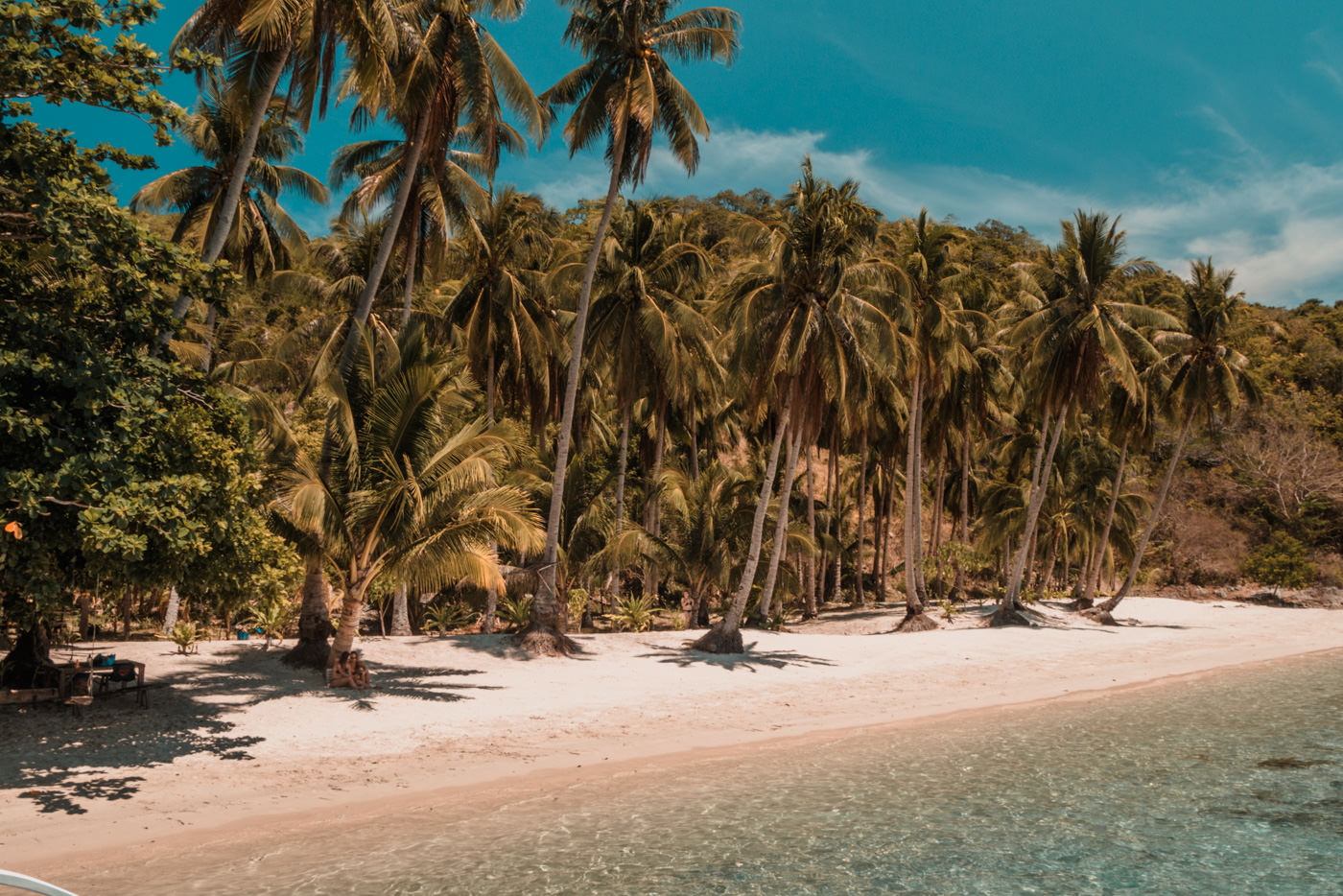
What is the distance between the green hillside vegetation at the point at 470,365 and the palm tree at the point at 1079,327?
111mm

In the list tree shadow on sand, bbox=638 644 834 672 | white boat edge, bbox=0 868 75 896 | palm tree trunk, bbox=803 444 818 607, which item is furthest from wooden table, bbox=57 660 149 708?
palm tree trunk, bbox=803 444 818 607

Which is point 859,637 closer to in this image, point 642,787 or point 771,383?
point 771,383

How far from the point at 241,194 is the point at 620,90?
834 cm

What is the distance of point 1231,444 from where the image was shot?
50250mm

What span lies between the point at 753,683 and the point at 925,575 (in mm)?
23874

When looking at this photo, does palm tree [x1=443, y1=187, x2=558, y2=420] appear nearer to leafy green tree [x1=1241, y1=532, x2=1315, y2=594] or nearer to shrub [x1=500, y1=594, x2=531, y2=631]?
shrub [x1=500, y1=594, x2=531, y2=631]

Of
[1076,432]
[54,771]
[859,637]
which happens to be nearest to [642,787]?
[54,771]

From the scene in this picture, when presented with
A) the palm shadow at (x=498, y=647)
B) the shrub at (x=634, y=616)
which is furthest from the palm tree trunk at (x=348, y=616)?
the shrub at (x=634, y=616)

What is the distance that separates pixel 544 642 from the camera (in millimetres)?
17391

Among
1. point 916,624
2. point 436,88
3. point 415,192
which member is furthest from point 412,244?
point 916,624

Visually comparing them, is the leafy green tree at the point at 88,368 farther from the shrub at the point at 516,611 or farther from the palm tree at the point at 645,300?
the palm tree at the point at 645,300

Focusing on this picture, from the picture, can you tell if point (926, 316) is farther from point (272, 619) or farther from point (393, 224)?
point (272, 619)

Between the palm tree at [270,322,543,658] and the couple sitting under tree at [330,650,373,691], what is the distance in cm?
19

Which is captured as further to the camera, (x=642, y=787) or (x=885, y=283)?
(x=885, y=283)
